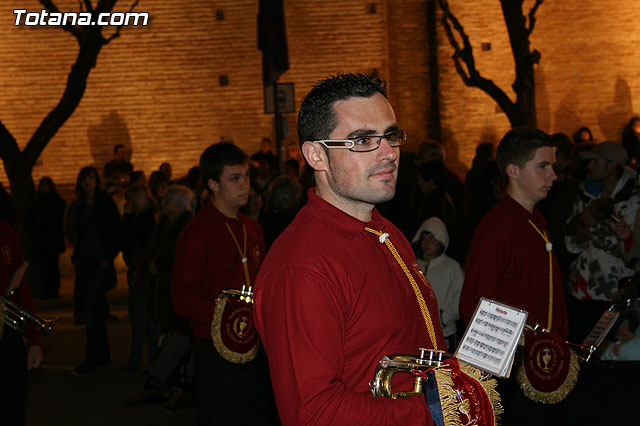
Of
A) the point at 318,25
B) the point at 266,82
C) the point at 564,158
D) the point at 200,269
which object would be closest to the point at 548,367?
the point at 200,269

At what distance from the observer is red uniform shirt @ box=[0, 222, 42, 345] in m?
5.39

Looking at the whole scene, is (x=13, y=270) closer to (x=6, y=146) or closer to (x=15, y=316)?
(x=15, y=316)

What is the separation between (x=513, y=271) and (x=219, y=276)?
1944 millimetres

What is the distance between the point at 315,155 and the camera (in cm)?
284

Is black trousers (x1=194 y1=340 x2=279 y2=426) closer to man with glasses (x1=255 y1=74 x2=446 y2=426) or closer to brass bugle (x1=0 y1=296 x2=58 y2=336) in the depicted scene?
brass bugle (x1=0 y1=296 x2=58 y2=336)

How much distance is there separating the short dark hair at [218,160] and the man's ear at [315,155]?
313 centimetres

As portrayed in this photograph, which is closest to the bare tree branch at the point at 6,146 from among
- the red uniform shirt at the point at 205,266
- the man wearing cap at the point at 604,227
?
the red uniform shirt at the point at 205,266

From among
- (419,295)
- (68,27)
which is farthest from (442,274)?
(68,27)

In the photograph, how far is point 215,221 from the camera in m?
5.86

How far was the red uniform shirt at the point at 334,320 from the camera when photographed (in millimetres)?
2490

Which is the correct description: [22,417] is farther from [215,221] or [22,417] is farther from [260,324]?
[260,324]

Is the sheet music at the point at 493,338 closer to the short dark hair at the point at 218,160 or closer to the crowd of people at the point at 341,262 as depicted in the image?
the crowd of people at the point at 341,262

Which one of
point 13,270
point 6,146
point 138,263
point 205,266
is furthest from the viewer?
point 6,146

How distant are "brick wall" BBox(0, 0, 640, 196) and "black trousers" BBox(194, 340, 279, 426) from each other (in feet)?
48.3
